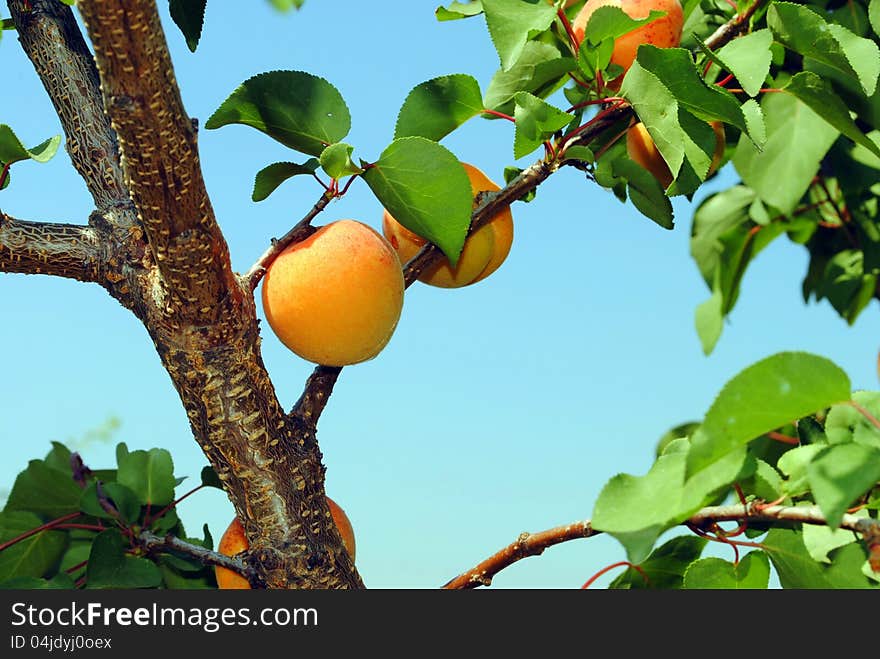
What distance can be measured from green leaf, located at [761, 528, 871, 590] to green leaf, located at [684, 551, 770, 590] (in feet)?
0.09

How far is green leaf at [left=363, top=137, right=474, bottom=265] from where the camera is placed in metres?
0.90

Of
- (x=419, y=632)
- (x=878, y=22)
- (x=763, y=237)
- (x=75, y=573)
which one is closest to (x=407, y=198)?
(x=419, y=632)

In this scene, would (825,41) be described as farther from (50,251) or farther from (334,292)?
(50,251)

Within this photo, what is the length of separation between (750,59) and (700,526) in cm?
48

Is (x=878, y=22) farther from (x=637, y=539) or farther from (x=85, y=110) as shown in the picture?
(x=85, y=110)

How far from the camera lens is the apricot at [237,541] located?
1.12m

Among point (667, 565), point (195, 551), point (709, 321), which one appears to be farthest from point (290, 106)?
point (709, 321)

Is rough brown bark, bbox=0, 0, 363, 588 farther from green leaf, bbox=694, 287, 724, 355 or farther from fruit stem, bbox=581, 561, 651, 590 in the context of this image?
green leaf, bbox=694, 287, 724, 355

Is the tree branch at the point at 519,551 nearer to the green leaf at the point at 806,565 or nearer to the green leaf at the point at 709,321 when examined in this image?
the green leaf at the point at 806,565

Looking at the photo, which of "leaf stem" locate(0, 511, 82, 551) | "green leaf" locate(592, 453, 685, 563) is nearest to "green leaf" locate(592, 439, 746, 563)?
"green leaf" locate(592, 453, 685, 563)

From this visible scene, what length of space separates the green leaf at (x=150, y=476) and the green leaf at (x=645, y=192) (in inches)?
28.1

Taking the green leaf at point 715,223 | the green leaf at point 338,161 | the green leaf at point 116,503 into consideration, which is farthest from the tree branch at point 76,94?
the green leaf at point 715,223

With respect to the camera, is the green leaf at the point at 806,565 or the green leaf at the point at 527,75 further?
the green leaf at the point at 527,75

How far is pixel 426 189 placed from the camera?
91cm
